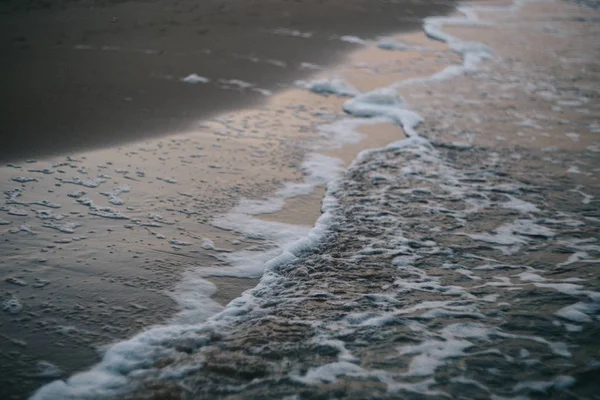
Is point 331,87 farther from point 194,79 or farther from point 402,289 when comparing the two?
point 402,289

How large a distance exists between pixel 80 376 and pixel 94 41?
18.7ft

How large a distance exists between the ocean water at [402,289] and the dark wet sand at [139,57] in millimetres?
1182

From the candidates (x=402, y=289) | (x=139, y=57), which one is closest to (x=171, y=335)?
(x=402, y=289)

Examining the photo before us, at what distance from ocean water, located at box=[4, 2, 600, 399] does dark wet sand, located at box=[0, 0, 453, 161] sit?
1.18 metres

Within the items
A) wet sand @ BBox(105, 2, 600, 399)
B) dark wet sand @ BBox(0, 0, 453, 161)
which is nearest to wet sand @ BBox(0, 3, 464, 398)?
dark wet sand @ BBox(0, 0, 453, 161)

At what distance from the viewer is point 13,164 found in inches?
171

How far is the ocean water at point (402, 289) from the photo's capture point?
247 cm

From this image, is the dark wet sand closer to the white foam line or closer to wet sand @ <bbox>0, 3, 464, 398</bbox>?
wet sand @ <bbox>0, 3, 464, 398</bbox>

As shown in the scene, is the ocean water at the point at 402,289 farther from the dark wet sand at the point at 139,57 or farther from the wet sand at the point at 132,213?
the dark wet sand at the point at 139,57

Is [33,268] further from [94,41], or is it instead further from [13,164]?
[94,41]

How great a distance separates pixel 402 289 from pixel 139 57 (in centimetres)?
490

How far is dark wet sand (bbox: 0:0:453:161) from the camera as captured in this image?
513 cm

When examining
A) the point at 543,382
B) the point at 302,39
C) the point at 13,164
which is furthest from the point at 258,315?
the point at 302,39

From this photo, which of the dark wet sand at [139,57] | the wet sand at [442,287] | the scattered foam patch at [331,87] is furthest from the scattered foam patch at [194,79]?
the wet sand at [442,287]
